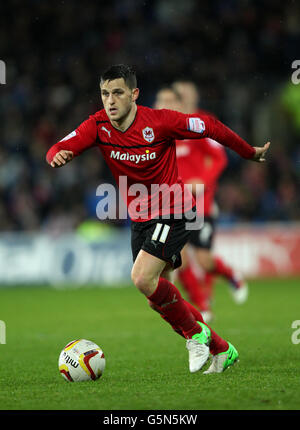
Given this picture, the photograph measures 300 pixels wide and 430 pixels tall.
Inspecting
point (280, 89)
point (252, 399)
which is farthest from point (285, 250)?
point (252, 399)

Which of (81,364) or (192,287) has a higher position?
(192,287)

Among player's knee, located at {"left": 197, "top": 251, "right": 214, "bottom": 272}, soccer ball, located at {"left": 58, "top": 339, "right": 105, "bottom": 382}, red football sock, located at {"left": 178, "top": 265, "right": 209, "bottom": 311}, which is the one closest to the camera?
soccer ball, located at {"left": 58, "top": 339, "right": 105, "bottom": 382}

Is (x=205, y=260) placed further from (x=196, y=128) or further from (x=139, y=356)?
(x=196, y=128)

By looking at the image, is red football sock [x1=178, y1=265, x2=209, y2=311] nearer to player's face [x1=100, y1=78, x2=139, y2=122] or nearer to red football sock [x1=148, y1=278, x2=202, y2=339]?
red football sock [x1=148, y1=278, x2=202, y2=339]

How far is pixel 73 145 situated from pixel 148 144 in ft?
1.62

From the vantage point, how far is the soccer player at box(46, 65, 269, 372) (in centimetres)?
538

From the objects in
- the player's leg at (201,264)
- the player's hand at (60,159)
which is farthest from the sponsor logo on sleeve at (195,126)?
the player's leg at (201,264)

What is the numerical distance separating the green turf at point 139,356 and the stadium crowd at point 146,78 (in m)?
3.84

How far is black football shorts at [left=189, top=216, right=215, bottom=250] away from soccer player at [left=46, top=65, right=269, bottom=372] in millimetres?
3227

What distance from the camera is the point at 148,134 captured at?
5441 millimetres

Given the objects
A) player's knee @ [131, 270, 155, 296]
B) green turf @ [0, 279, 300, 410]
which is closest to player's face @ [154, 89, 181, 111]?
green turf @ [0, 279, 300, 410]

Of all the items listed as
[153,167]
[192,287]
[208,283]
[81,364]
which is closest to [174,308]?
[81,364]

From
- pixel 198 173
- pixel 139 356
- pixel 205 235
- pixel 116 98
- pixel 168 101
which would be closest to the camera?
pixel 116 98

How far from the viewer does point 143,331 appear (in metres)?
8.35
